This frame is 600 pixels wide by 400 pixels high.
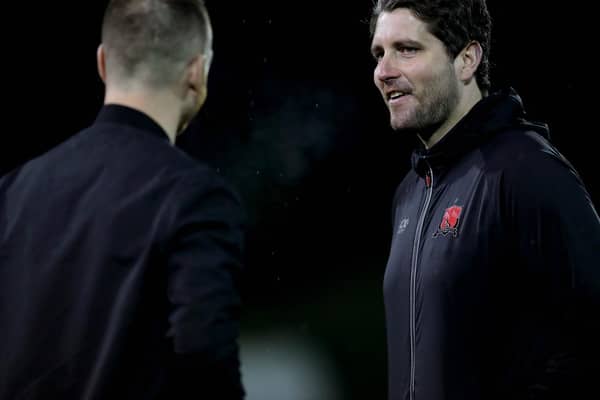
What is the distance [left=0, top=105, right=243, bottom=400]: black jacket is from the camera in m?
0.98

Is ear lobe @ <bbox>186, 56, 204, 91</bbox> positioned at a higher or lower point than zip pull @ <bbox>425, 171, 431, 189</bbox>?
higher

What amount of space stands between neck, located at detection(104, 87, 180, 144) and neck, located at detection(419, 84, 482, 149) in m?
0.84

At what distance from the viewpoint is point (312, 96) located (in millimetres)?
4223

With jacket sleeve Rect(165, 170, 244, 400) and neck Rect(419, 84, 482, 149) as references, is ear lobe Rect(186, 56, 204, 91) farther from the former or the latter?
neck Rect(419, 84, 482, 149)

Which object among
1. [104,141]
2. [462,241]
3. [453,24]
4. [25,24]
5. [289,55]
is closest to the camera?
[104,141]

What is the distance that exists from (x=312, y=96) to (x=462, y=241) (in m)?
2.78

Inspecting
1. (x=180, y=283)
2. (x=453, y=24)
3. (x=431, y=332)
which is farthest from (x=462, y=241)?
(x=180, y=283)

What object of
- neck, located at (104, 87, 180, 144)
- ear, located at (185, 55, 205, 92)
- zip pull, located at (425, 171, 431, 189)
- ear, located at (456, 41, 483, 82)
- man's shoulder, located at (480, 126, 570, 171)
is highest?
ear, located at (456, 41, 483, 82)

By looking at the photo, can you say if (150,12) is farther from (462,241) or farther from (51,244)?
(462,241)

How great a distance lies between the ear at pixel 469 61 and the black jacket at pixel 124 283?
3.25 ft

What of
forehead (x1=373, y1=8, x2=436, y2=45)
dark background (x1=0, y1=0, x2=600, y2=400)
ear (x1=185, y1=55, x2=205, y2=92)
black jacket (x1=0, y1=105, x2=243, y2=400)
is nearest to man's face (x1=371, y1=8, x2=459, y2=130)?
forehead (x1=373, y1=8, x2=436, y2=45)

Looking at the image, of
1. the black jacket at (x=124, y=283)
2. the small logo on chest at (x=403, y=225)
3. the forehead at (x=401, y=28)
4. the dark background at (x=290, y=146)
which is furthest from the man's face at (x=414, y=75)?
the dark background at (x=290, y=146)

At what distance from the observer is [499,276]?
150 centimetres

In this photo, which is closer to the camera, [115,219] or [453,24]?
[115,219]
